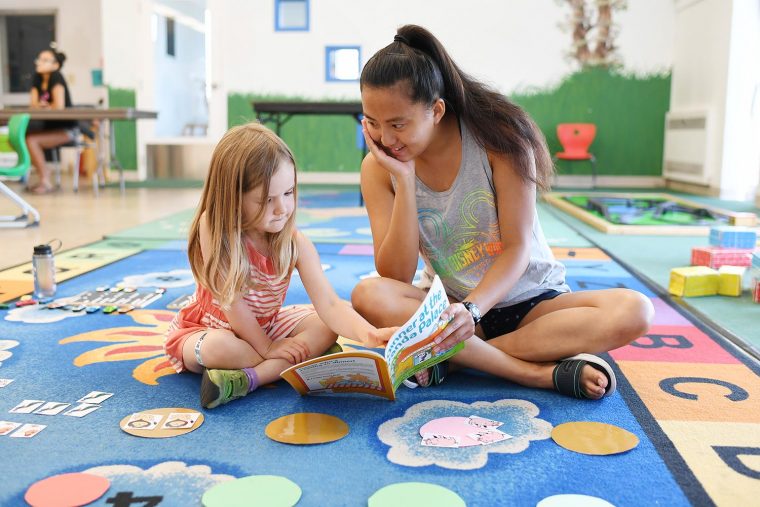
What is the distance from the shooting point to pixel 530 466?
1035 mm

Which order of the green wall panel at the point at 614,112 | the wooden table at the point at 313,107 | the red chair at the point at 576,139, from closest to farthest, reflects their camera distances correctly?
the wooden table at the point at 313,107 → the red chair at the point at 576,139 → the green wall panel at the point at 614,112

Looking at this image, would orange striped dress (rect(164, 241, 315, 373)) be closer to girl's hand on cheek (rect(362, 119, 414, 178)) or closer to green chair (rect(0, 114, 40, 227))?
girl's hand on cheek (rect(362, 119, 414, 178))

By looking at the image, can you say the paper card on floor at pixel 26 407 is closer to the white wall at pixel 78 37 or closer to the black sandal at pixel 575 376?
the black sandal at pixel 575 376

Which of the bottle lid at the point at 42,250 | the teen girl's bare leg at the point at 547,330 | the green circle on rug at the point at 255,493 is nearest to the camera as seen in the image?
the green circle on rug at the point at 255,493

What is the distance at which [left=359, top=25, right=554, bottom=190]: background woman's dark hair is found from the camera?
1.22 meters

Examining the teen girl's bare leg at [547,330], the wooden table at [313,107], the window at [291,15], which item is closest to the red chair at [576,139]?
the wooden table at [313,107]

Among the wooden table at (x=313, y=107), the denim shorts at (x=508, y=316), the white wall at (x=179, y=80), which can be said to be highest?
the white wall at (x=179, y=80)

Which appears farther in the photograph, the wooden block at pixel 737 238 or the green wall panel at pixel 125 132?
the green wall panel at pixel 125 132

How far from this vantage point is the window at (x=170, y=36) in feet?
25.1

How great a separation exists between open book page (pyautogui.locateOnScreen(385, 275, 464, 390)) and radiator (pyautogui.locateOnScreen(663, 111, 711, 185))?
16.3 feet

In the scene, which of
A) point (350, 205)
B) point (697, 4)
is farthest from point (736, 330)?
point (697, 4)

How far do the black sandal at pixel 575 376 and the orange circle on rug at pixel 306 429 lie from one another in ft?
1.38

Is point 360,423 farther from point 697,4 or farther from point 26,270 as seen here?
point 697,4

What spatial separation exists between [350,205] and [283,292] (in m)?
3.32
